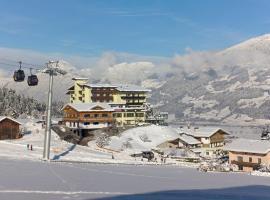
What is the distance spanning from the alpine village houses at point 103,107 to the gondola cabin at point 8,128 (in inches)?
869

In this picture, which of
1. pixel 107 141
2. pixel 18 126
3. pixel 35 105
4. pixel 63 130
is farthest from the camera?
pixel 35 105

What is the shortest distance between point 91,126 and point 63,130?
6.60 m

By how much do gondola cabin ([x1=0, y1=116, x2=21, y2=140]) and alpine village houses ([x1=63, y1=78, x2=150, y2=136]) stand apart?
2207cm

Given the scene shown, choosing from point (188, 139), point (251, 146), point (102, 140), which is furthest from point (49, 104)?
point (188, 139)

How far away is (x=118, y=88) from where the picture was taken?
134 m

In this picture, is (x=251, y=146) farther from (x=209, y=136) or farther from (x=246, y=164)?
(x=209, y=136)

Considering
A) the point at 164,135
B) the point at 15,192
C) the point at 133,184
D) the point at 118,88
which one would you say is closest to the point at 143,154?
the point at 164,135

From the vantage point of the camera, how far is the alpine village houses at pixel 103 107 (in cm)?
10650

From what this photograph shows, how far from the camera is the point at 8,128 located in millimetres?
84312

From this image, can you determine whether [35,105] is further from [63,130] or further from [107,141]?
[107,141]

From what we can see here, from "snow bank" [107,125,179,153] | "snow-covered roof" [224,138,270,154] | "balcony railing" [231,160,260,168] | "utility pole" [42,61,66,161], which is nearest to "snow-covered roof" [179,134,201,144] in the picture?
"snow bank" [107,125,179,153]

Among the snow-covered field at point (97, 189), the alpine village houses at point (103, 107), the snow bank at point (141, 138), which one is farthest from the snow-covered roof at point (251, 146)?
the snow-covered field at point (97, 189)

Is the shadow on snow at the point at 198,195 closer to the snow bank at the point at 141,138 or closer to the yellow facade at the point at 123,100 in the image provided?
the snow bank at the point at 141,138

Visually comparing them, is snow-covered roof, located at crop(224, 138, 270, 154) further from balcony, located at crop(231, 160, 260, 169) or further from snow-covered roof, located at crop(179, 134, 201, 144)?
snow-covered roof, located at crop(179, 134, 201, 144)
